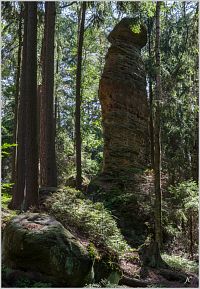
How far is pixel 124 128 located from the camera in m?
18.8

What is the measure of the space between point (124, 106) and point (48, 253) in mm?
12507

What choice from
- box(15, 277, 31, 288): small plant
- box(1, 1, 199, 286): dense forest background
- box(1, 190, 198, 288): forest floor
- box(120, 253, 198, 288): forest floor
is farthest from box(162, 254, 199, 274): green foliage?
box(15, 277, 31, 288): small plant

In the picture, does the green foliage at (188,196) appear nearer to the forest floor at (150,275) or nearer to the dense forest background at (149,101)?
the dense forest background at (149,101)

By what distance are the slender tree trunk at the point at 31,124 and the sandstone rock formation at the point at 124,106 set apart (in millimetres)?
6788

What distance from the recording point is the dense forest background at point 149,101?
13.3m

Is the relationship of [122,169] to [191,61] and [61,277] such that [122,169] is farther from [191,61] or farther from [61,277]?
[61,277]

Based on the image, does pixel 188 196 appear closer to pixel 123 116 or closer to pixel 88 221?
pixel 88 221

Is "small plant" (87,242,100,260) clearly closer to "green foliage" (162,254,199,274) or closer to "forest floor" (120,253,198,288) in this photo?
"forest floor" (120,253,198,288)

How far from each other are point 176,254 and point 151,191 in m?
2.79

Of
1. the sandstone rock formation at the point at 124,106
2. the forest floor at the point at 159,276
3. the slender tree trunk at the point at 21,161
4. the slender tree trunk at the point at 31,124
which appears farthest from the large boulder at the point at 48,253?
the sandstone rock formation at the point at 124,106

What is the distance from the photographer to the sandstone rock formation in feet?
60.4

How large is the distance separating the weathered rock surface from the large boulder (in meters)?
7.88

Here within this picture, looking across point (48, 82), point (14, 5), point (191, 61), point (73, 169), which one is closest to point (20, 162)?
point (48, 82)

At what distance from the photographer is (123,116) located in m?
19.0
